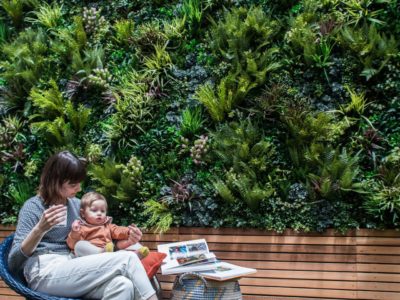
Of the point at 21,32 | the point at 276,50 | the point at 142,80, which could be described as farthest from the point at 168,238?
the point at 21,32

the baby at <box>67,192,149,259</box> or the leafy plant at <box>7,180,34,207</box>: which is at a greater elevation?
the leafy plant at <box>7,180,34,207</box>

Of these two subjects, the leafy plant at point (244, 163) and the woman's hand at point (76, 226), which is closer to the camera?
the woman's hand at point (76, 226)

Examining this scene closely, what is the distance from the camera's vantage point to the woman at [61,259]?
116 inches

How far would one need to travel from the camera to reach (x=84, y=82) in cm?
529

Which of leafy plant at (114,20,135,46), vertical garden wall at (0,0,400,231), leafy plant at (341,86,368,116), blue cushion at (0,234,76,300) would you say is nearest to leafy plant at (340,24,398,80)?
vertical garden wall at (0,0,400,231)

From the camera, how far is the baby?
10.7ft

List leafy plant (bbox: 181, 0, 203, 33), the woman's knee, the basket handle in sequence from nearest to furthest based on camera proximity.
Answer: the woman's knee
the basket handle
leafy plant (bbox: 181, 0, 203, 33)

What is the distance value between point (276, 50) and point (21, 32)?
9.12ft

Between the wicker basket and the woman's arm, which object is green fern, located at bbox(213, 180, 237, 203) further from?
the woman's arm

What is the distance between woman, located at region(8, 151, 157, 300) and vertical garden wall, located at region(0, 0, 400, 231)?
133 cm

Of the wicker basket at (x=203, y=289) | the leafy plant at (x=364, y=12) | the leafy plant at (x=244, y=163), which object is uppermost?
the leafy plant at (x=364, y=12)

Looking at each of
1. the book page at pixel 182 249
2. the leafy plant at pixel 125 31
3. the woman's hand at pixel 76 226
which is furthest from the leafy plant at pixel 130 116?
the woman's hand at pixel 76 226

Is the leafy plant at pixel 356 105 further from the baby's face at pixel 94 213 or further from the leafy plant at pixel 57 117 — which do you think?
the leafy plant at pixel 57 117

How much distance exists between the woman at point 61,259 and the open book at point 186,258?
0.51 m
